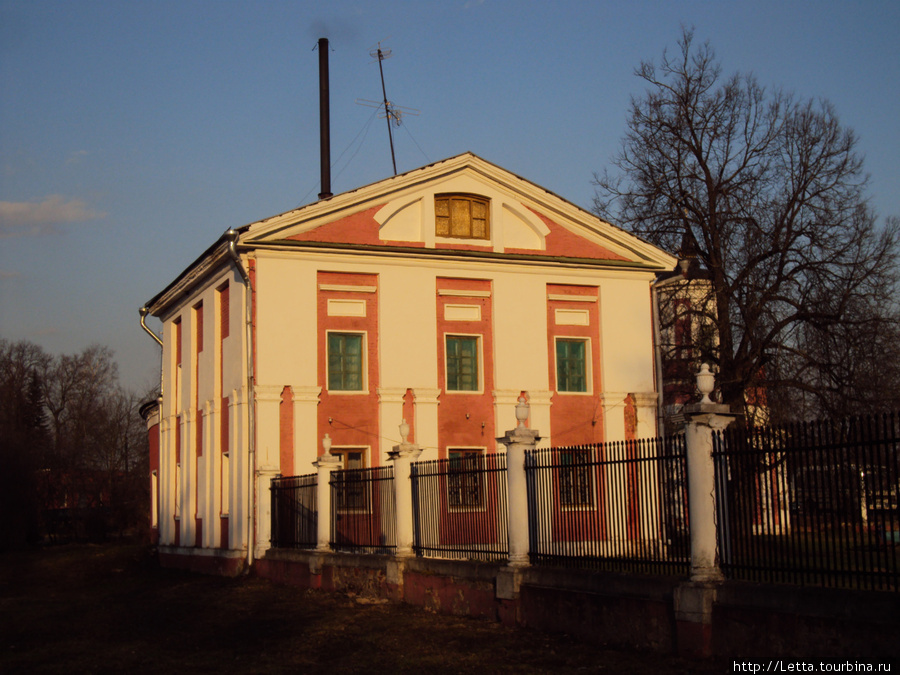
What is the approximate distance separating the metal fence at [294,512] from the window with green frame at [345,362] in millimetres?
2979

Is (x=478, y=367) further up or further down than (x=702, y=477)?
further up

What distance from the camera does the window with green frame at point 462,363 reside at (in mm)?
24641

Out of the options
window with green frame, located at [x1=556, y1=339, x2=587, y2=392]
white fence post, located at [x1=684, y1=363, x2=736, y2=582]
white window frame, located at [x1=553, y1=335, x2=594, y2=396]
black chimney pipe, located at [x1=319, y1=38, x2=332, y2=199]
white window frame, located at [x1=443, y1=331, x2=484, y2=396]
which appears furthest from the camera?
black chimney pipe, located at [x1=319, y1=38, x2=332, y2=199]

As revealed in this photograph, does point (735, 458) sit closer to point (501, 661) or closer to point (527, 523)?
point (501, 661)

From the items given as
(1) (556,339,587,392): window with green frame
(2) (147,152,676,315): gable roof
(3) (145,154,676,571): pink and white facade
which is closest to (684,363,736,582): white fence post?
(3) (145,154,676,571): pink and white facade

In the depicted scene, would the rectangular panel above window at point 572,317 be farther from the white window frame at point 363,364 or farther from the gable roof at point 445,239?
the white window frame at point 363,364

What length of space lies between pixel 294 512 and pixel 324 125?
48.1 feet

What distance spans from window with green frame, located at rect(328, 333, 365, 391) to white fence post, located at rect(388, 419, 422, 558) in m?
7.48

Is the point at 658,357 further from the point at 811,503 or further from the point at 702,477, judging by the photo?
the point at 811,503

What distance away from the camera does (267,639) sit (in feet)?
41.5

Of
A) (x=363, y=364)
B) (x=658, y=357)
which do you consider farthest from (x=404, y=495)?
(x=658, y=357)

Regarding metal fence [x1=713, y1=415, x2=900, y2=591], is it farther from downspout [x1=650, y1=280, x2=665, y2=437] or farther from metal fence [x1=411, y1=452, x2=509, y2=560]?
downspout [x1=650, y1=280, x2=665, y2=437]

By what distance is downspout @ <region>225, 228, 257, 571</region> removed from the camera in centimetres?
2239

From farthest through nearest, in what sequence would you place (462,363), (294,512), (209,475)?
(209,475), (462,363), (294,512)
